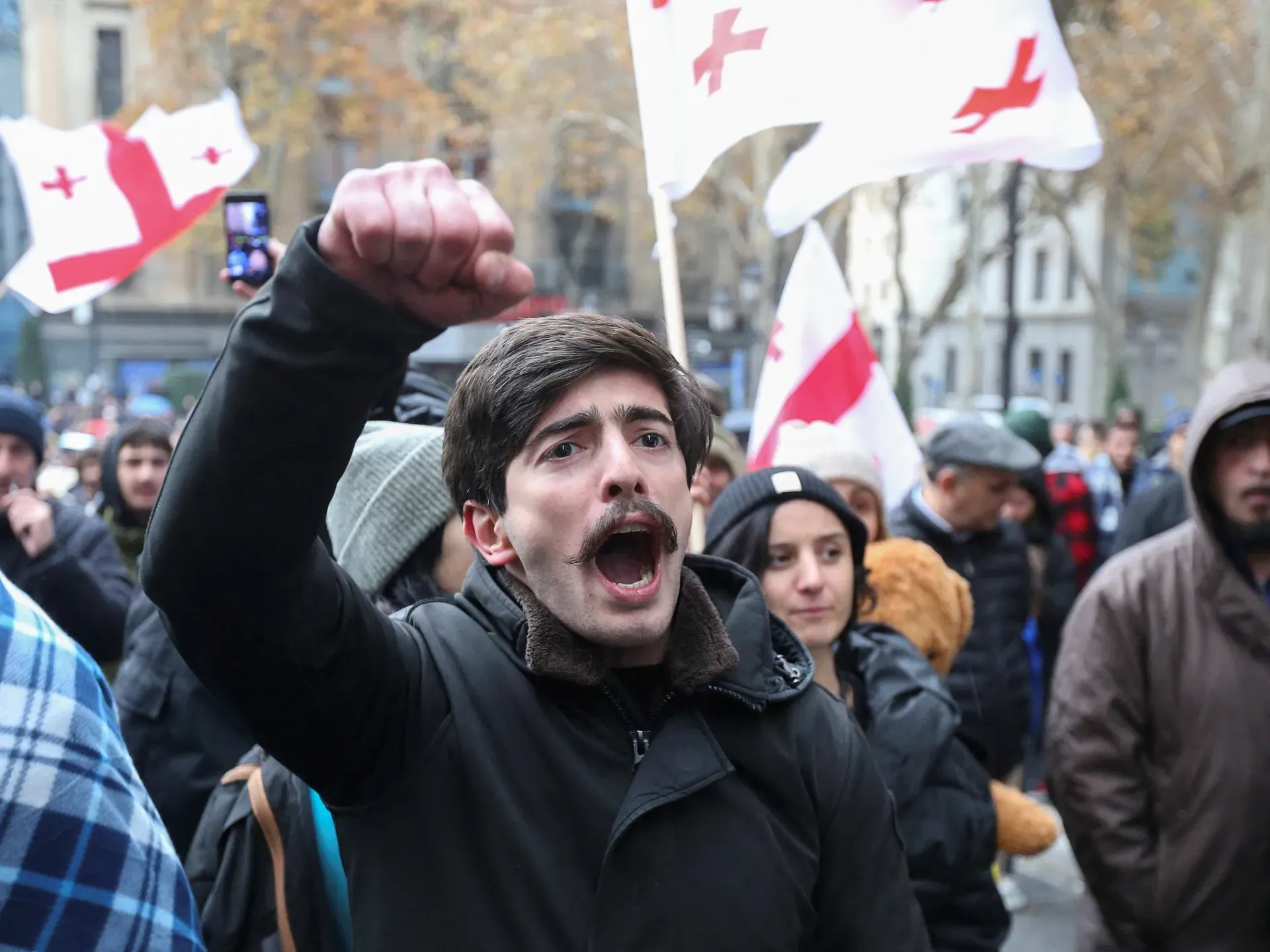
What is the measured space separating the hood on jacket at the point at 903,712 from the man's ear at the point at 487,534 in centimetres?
112

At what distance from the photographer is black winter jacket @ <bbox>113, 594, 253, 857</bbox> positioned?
9.07ft

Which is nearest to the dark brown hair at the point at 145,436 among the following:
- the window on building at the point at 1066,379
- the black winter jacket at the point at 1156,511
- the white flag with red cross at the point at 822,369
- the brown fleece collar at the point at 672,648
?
the white flag with red cross at the point at 822,369

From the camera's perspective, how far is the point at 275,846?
188cm

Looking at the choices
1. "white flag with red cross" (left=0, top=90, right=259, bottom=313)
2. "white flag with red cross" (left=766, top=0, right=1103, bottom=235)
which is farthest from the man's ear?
"white flag with red cross" (left=0, top=90, right=259, bottom=313)

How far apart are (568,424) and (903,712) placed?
132 cm

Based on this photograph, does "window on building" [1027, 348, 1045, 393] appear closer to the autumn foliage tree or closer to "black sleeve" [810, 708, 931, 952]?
the autumn foliage tree

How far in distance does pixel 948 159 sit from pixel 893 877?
2359 mm

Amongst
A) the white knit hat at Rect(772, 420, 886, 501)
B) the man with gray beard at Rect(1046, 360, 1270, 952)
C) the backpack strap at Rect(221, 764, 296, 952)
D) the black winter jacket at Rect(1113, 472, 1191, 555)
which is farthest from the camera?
the black winter jacket at Rect(1113, 472, 1191, 555)

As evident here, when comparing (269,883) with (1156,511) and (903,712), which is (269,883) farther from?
(1156,511)

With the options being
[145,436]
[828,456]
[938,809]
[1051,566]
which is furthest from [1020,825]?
[145,436]

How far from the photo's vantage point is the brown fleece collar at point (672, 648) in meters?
1.48

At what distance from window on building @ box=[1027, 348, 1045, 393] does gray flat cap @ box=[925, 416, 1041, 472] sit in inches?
1697

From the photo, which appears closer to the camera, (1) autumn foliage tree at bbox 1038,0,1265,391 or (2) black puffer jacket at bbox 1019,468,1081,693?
(2) black puffer jacket at bbox 1019,468,1081,693

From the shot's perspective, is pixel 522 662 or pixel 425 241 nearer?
pixel 425 241
